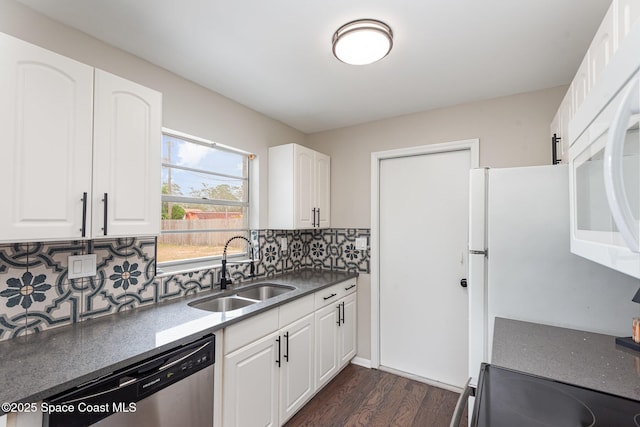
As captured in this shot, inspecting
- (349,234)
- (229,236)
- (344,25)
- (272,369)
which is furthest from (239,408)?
(344,25)

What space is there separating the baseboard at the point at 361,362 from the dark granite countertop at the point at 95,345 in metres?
1.50

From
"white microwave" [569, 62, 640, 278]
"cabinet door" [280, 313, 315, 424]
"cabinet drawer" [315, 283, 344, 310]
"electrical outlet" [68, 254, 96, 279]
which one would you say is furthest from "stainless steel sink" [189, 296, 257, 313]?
"white microwave" [569, 62, 640, 278]

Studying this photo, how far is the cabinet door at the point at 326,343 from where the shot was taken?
92.6 inches

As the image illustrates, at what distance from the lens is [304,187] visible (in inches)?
111

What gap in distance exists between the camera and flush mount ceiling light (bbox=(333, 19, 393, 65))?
1.50 m

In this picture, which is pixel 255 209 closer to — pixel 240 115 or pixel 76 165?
pixel 240 115

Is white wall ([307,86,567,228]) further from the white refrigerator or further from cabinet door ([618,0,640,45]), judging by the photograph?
cabinet door ([618,0,640,45])

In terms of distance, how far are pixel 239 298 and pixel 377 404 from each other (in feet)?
4.40

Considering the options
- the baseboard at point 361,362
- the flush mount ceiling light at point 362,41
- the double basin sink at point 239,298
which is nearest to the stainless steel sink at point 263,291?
the double basin sink at point 239,298

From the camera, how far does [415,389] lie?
253 cm

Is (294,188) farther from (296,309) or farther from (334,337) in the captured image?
(334,337)

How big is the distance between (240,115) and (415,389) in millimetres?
2755

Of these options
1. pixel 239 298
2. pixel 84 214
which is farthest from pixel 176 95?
pixel 239 298

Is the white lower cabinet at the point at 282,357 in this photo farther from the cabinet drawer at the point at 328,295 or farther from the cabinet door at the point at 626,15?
the cabinet door at the point at 626,15
